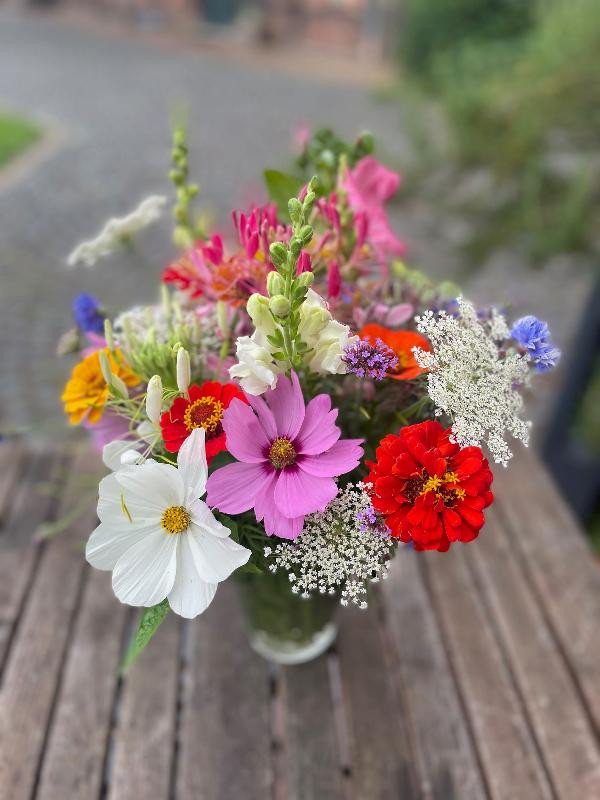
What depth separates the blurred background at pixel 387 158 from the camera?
2547 millimetres

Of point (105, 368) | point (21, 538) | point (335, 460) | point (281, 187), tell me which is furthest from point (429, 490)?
point (21, 538)

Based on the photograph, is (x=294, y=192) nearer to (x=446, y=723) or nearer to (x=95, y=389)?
(x=95, y=389)

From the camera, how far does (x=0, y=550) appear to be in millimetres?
1056

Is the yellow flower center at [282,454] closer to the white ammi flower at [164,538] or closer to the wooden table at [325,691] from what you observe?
the white ammi flower at [164,538]

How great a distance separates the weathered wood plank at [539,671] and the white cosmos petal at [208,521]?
0.61m

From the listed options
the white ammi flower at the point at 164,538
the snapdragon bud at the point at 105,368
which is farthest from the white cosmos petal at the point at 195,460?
the snapdragon bud at the point at 105,368

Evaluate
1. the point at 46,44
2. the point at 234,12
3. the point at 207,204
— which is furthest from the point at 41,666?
the point at 234,12

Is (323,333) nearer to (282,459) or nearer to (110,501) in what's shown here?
(282,459)

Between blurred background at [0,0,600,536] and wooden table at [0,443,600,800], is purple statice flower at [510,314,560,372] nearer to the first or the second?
blurred background at [0,0,600,536]

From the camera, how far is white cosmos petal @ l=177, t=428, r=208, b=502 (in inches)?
20.7

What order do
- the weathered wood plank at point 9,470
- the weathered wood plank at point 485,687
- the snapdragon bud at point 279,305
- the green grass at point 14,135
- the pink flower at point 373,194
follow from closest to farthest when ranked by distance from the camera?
the snapdragon bud at point 279,305 < the pink flower at point 373,194 < the weathered wood plank at point 485,687 < the weathered wood plank at point 9,470 < the green grass at point 14,135

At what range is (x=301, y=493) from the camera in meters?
0.55

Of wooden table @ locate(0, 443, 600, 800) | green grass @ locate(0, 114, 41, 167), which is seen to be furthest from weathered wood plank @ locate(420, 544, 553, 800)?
green grass @ locate(0, 114, 41, 167)

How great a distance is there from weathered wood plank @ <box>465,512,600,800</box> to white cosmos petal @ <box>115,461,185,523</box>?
0.64 metres
